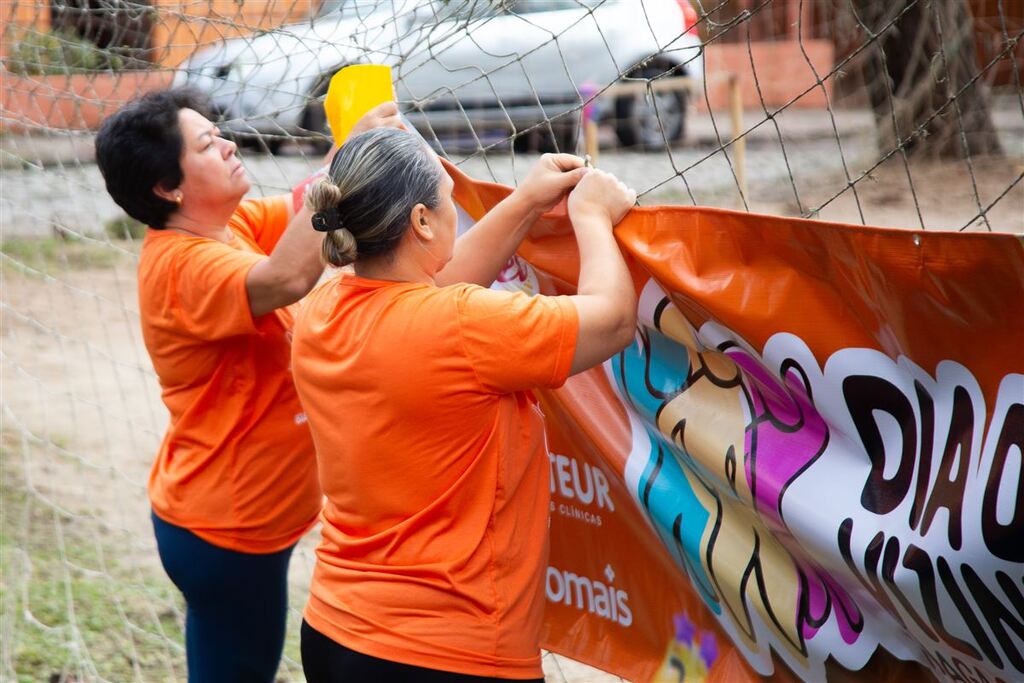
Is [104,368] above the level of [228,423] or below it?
below

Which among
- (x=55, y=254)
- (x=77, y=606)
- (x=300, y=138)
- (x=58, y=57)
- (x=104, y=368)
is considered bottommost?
(x=55, y=254)

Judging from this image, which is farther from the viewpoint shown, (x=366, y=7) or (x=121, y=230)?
(x=121, y=230)

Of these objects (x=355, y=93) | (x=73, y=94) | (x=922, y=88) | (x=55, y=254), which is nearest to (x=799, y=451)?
(x=355, y=93)

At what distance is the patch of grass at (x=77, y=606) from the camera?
151 inches

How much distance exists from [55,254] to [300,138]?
5997 mm

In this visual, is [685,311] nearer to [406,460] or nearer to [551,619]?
[406,460]

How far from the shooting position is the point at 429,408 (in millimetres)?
1814

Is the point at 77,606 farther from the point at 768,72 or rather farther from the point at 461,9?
the point at 768,72

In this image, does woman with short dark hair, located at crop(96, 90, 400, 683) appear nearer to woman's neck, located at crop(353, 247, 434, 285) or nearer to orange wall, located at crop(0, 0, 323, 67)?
woman's neck, located at crop(353, 247, 434, 285)

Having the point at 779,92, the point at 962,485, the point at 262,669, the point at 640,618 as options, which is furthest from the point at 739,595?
the point at 779,92

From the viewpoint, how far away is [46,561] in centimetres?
458

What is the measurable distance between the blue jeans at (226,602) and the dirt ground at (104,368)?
2.31 feet

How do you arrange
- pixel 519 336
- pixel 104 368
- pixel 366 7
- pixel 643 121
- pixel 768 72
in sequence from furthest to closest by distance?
pixel 768 72 → pixel 643 121 → pixel 104 368 → pixel 366 7 → pixel 519 336

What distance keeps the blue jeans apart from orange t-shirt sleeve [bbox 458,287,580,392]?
1.14 m
